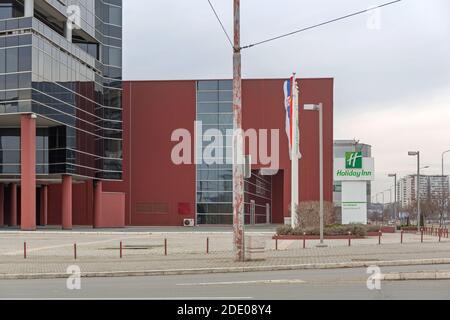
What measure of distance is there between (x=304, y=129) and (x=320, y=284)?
58.0 metres

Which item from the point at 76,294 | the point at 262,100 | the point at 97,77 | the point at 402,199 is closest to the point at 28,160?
the point at 97,77

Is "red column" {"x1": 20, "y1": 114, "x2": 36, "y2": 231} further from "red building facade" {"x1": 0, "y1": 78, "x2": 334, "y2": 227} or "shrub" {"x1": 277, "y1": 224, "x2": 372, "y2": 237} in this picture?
"shrub" {"x1": 277, "y1": 224, "x2": 372, "y2": 237}

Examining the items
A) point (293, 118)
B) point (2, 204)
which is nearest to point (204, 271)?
point (293, 118)

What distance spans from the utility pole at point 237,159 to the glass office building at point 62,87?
1409 inches

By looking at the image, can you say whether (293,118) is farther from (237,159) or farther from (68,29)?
(68,29)

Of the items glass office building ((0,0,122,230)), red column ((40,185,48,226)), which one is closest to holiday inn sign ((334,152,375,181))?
glass office building ((0,0,122,230))

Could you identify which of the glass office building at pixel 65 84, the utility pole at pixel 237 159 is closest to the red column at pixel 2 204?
the glass office building at pixel 65 84

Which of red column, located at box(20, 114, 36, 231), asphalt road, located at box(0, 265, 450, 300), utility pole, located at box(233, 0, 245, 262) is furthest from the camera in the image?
red column, located at box(20, 114, 36, 231)

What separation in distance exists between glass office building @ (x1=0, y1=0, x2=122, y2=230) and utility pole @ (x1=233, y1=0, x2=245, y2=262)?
35.8 metres

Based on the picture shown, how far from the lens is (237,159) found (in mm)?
20297

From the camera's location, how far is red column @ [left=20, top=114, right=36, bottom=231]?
53.7 m

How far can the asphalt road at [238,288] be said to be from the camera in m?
12.4

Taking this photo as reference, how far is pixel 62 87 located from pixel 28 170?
336 inches
